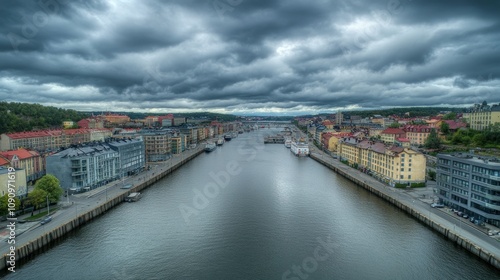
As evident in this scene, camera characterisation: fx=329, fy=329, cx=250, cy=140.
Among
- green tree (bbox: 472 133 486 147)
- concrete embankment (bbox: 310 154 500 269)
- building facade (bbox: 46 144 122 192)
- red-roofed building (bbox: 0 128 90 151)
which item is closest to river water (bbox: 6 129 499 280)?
concrete embankment (bbox: 310 154 500 269)

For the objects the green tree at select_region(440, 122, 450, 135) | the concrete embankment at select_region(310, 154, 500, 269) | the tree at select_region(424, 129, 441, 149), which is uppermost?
the green tree at select_region(440, 122, 450, 135)

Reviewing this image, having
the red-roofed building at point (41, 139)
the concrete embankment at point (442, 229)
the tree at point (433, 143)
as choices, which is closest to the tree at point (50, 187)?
the concrete embankment at point (442, 229)

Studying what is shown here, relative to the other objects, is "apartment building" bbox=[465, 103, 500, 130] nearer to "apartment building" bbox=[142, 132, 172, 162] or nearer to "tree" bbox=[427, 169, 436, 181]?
"tree" bbox=[427, 169, 436, 181]

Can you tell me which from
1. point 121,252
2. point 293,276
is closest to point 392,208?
point 293,276

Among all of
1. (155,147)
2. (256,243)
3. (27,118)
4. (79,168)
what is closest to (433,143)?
(256,243)

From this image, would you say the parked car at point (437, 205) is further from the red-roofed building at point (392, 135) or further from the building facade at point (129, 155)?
the red-roofed building at point (392, 135)

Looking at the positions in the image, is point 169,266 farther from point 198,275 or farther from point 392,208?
point 392,208

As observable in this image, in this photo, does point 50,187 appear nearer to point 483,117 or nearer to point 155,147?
point 155,147
